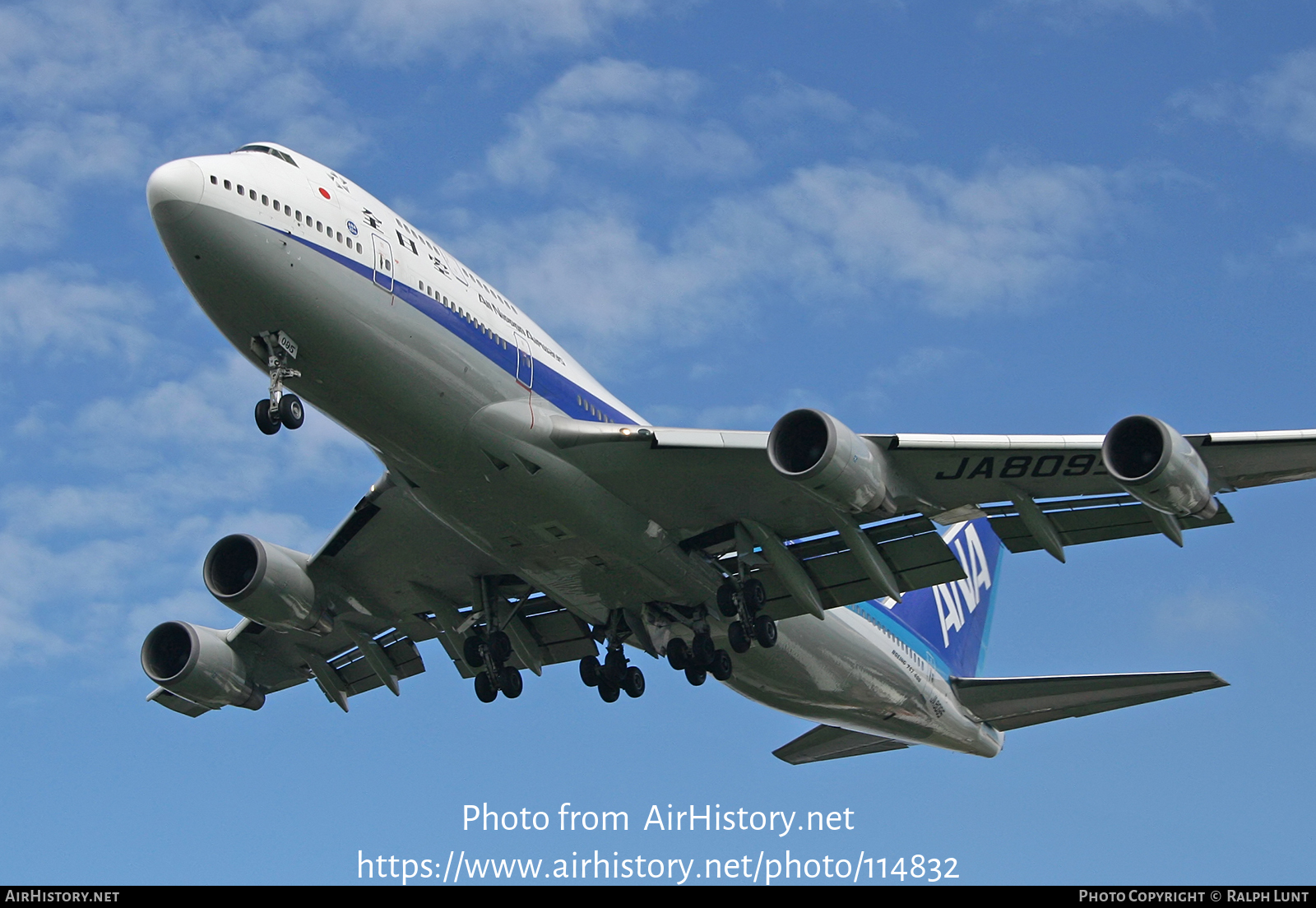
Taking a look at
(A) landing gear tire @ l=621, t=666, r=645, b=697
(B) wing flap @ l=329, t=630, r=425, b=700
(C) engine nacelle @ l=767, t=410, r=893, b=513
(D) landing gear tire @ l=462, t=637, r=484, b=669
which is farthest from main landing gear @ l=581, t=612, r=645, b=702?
(C) engine nacelle @ l=767, t=410, r=893, b=513

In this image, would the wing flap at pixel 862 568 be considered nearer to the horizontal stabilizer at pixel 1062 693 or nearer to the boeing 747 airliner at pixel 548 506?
the boeing 747 airliner at pixel 548 506

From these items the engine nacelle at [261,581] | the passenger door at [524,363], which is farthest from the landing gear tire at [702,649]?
the engine nacelle at [261,581]

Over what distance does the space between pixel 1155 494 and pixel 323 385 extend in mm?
11261

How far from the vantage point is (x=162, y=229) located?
18656mm

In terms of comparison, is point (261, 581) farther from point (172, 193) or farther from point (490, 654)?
point (172, 193)

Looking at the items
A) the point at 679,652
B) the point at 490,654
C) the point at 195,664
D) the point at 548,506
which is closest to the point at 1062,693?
the point at 679,652

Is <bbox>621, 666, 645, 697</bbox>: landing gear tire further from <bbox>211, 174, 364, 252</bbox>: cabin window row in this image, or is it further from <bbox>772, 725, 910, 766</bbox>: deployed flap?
<bbox>211, 174, 364, 252</bbox>: cabin window row

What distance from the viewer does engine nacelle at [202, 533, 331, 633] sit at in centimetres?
2520

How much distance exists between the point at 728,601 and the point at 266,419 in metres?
8.20

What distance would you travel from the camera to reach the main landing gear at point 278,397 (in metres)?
19.5

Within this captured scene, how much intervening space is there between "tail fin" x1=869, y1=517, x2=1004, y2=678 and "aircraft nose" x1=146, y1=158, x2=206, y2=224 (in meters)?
15.8

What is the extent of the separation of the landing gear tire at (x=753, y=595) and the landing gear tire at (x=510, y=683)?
460 centimetres
